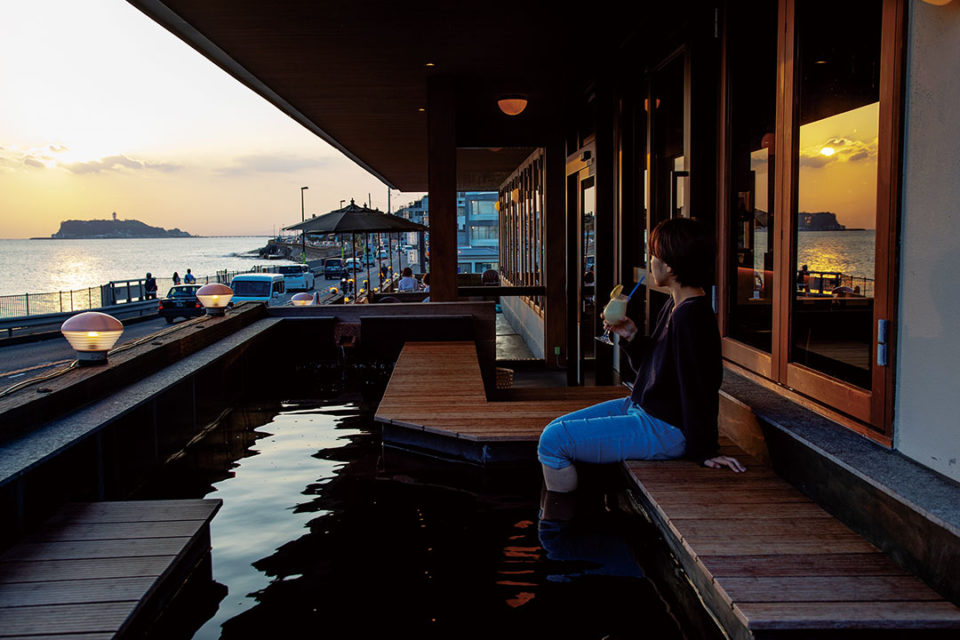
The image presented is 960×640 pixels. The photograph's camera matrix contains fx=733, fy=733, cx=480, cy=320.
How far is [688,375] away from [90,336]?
121 inches

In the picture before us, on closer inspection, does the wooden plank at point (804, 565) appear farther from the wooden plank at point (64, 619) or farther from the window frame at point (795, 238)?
the wooden plank at point (64, 619)

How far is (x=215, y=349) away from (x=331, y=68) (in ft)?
10.8

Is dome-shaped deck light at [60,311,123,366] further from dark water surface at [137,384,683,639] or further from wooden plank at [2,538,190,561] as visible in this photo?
wooden plank at [2,538,190,561]

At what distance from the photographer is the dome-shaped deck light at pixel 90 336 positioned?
12.8ft

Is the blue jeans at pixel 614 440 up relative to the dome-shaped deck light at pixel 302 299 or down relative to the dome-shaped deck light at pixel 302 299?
down

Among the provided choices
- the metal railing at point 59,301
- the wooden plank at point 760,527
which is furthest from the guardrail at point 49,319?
the wooden plank at point 760,527

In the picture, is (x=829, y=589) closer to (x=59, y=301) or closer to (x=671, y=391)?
(x=671, y=391)

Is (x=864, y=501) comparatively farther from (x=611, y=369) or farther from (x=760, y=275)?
(x=611, y=369)

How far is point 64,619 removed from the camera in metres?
1.93

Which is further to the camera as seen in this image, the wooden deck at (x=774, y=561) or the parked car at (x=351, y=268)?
the parked car at (x=351, y=268)

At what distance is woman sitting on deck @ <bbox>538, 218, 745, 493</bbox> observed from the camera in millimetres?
2770

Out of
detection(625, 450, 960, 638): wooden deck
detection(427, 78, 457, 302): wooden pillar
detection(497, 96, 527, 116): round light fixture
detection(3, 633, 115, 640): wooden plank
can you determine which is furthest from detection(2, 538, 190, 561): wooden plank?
detection(497, 96, 527, 116): round light fixture

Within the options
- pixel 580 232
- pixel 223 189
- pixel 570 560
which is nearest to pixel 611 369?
pixel 580 232

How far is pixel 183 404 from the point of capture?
440 cm
